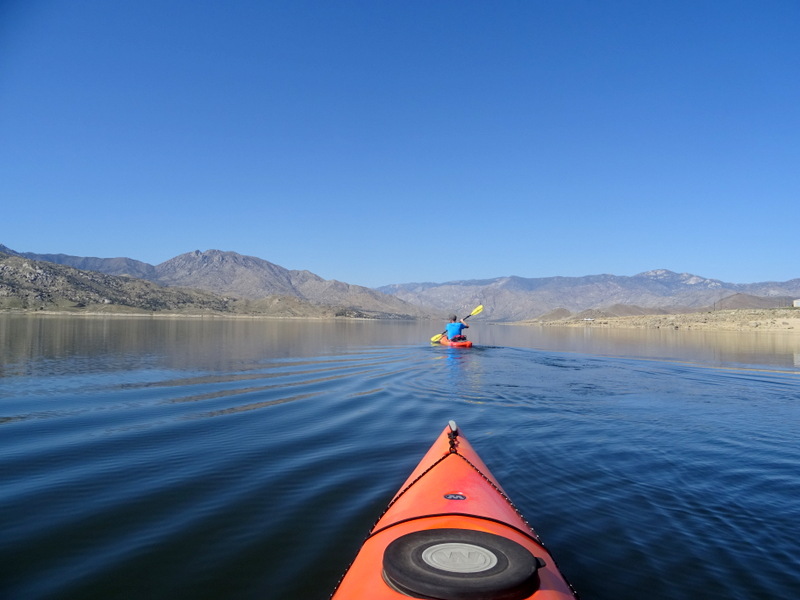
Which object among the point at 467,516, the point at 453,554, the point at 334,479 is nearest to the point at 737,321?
the point at 334,479

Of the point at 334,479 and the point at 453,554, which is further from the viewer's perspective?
the point at 334,479

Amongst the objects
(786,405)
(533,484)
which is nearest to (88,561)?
(533,484)

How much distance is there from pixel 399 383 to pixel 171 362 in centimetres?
1459

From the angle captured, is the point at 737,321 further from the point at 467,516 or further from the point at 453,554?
the point at 453,554

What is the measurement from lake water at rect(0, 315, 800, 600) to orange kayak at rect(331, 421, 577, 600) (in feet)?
4.34

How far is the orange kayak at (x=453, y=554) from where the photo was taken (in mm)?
3789

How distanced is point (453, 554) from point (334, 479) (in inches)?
200

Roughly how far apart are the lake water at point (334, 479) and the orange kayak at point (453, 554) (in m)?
1.32

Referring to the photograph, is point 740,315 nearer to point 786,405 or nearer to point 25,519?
point 786,405

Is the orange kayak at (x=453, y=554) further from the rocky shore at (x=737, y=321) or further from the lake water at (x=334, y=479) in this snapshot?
the rocky shore at (x=737, y=321)

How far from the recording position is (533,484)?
8.98 meters

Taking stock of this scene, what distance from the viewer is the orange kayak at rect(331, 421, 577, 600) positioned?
12.4 feet

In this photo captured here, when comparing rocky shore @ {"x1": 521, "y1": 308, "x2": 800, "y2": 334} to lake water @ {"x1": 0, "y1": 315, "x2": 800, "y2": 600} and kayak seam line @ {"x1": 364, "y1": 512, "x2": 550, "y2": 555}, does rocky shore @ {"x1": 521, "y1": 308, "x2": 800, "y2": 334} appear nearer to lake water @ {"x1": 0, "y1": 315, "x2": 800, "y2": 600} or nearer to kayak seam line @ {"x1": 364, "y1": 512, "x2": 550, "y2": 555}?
lake water @ {"x1": 0, "y1": 315, "x2": 800, "y2": 600}

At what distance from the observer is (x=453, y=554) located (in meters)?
4.30
